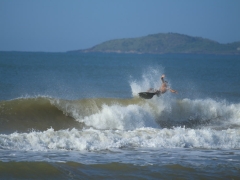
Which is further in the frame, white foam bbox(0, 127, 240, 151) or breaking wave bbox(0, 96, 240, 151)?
breaking wave bbox(0, 96, 240, 151)

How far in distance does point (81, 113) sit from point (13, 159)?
877cm

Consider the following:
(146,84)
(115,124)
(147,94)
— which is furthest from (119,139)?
(146,84)

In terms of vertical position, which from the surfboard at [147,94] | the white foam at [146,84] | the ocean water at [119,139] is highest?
the white foam at [146,84]

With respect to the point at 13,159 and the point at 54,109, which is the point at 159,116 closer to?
the point at 54,109

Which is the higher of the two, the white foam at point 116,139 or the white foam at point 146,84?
the white foam at point 146,84

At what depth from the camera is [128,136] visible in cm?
1619

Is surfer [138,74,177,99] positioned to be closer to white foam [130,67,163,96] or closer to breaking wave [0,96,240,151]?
breaking wave [0,96,240,151]

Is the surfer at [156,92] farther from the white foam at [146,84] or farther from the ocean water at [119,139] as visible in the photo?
the white foam at [146,84]

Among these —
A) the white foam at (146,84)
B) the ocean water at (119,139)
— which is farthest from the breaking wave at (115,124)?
the white foam at (146,84)

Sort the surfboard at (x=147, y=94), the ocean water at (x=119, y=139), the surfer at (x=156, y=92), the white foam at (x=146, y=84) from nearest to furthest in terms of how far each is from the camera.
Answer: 1. the ocean water at (x=119, y=139)
2. the surfer at (x=156, y=92)
3. the surfboard at (x=147, y=94)
4. the white foam at (x=146, y=84)

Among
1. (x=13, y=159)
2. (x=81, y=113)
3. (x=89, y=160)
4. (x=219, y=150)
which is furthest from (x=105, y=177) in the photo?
(x=81, y=113)

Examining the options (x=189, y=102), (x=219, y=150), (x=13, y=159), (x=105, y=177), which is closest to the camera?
(x=105, y=177)

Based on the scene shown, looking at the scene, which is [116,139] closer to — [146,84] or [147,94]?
[147,94]

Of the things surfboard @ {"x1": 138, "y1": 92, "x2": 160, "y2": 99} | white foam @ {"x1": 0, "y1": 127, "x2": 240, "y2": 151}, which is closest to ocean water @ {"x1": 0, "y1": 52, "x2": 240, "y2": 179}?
white foam @ {"x1": 0, "y1": 127, "x2": 240, "y2": 151}
